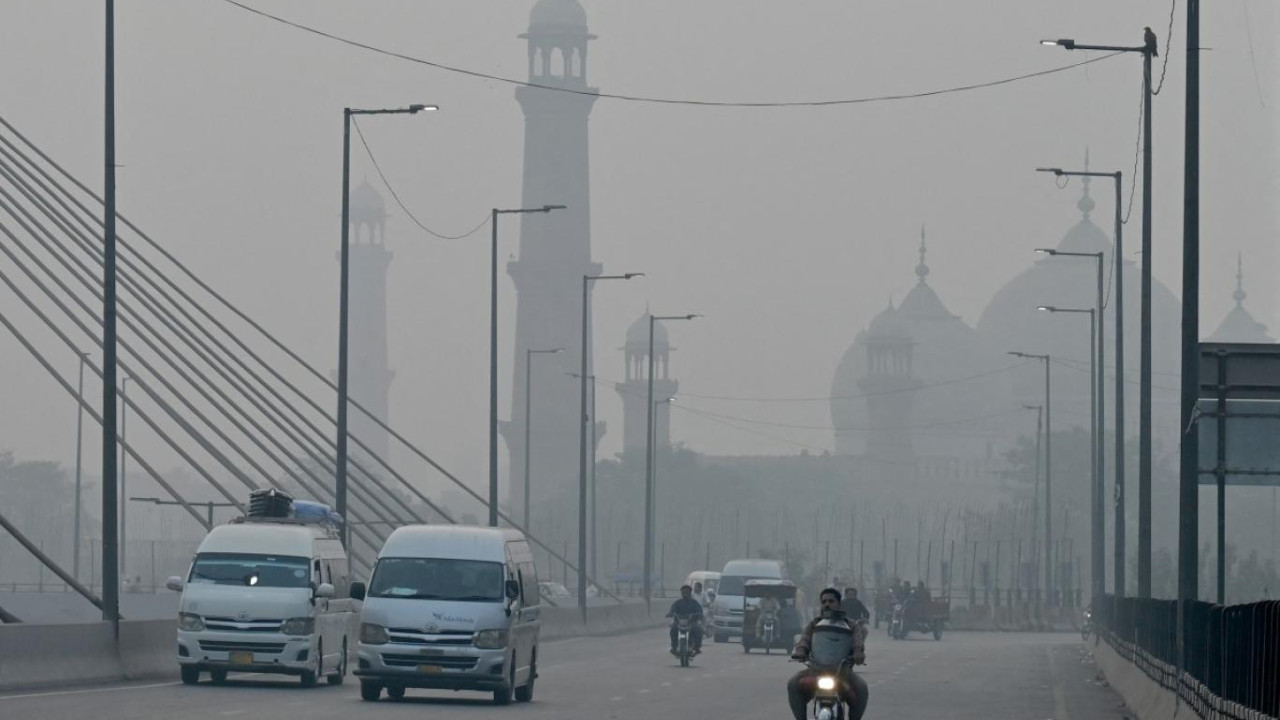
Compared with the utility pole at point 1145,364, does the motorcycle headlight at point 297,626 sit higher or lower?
lower

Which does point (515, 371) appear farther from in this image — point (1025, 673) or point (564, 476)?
point (1025, 673)

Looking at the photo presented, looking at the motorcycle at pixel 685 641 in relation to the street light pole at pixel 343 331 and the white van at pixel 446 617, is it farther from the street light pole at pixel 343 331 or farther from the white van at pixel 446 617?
the white van at pixel 446 617

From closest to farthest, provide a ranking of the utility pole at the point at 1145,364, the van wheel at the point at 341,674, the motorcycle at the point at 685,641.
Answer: the van wheel at the point at 341,674, the utility pole at the point at 1145,364, the motorcycle at the point at 685,641

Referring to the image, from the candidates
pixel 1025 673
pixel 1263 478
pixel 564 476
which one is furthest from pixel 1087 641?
pixel 564 476

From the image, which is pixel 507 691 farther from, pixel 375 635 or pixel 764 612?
pixel 764 612

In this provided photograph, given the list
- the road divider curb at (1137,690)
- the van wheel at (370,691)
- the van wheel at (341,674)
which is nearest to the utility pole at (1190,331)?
the road divider curb at (1137,690)

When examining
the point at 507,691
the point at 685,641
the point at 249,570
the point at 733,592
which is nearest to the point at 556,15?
the point at 733,592

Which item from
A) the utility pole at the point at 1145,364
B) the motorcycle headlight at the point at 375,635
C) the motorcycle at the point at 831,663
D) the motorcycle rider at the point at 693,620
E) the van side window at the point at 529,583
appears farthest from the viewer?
the motorcycle rider at the point at 693,620

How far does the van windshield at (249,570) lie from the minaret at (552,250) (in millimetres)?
139068

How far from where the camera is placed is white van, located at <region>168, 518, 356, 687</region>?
30703mm

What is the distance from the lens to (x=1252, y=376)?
2828cm

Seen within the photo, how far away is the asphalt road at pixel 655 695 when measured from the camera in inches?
1047

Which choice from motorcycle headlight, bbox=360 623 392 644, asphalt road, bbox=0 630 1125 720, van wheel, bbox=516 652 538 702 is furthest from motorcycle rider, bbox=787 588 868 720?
van wheel, bbox=516 652 538 702

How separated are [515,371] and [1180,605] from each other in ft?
497
